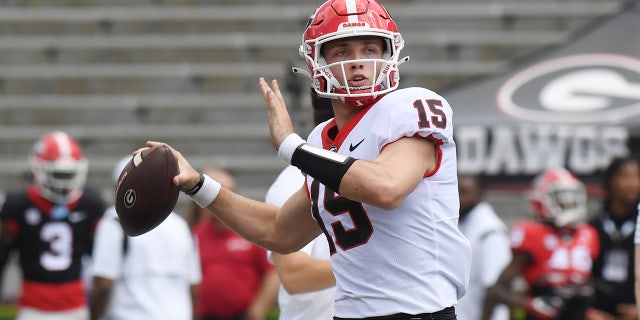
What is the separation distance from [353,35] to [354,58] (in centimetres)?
7

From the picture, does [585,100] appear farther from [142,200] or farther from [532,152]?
[142,200]

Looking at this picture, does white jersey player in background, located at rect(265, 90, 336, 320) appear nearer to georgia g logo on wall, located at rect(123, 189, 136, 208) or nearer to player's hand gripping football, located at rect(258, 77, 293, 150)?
player's hand gripping football, located at rect(258, 77, 293, 150)

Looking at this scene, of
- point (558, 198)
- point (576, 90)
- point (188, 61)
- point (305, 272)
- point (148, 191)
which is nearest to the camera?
point (148, 191)

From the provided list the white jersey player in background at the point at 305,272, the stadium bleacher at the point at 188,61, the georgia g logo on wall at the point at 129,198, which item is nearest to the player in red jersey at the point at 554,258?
the white jersey player in background at the point at 305,272

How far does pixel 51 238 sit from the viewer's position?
24.7ft

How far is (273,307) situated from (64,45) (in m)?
→ 4.42

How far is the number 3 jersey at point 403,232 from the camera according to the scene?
3367 millimetres

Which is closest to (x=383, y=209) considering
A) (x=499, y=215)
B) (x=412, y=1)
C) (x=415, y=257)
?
(x=415, y=257)

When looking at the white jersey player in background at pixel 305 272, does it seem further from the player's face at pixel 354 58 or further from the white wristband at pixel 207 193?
the player's face at pixel 354 58

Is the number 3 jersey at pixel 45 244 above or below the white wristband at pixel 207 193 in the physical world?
below

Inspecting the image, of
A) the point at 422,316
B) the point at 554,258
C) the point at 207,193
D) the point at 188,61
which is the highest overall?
the point at 207,193

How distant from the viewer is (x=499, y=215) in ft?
36.4

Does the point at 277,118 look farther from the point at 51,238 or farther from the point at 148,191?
the point at 51,238

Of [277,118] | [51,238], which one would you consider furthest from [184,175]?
[51,238]
